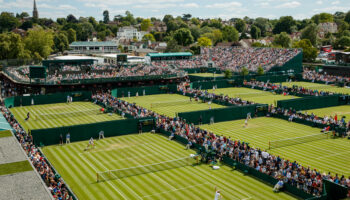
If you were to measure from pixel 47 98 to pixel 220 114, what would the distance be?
2702 centimetres

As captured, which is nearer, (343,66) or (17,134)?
(17,134)

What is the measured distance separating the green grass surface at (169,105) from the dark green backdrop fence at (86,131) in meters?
9.94

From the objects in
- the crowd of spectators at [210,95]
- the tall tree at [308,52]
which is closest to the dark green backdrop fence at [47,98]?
the crowd of spectators at [210,95]

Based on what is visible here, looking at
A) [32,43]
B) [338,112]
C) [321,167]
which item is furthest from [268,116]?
[32,43]

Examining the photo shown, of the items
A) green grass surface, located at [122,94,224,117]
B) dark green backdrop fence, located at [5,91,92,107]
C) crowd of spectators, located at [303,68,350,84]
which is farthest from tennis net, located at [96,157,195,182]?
crowd of spectators, located at [303,68,350,84]

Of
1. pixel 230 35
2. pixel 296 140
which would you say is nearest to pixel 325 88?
pixel 296 140

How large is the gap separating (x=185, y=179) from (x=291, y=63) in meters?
64.9

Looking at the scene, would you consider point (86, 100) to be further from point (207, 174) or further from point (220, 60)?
point (220, 60)

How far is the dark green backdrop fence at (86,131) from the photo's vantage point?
32.4 meters

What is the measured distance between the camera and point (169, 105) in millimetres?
53000

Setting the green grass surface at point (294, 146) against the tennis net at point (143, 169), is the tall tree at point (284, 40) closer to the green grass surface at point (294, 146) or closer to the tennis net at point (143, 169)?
the green grass surface at point (294, 146)

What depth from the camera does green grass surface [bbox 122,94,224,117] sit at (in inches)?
1938

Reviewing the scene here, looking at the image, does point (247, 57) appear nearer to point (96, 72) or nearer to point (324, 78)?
point (324, 78)

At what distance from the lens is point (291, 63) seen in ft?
272
